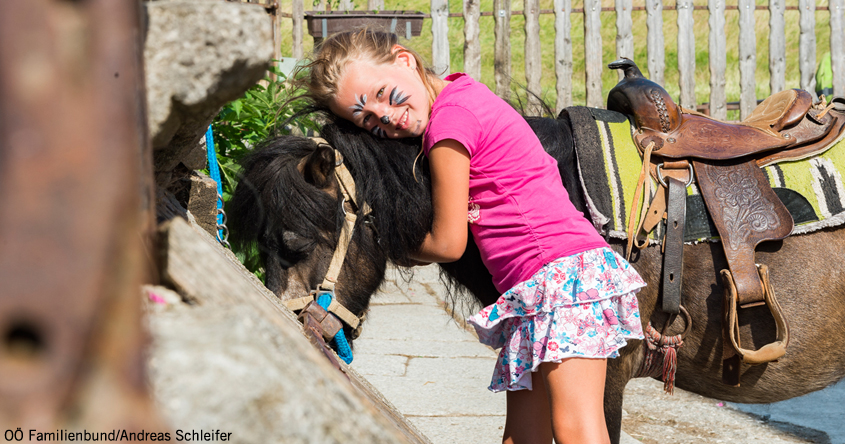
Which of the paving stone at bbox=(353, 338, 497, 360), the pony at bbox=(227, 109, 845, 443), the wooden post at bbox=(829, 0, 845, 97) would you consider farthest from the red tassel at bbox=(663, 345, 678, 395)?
the wooden post at bbox=(829, 0, 845, 97)

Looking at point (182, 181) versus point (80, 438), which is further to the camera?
point (182, 181)

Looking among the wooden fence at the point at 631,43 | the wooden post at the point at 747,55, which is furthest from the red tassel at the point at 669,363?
the wooden post at the point at 747,55

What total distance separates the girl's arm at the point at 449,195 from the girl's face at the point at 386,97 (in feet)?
0.53

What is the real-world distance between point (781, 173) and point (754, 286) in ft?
1.35

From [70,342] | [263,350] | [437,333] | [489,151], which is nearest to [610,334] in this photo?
[489,151]

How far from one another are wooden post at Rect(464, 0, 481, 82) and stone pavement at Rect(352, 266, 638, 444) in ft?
7.14

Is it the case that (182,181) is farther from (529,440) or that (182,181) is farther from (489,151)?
(529,440)

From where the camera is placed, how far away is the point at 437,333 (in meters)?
4.18

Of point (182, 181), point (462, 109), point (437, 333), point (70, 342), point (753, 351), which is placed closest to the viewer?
point (70, 342)

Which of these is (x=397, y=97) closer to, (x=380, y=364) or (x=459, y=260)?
(x=459, y=260)

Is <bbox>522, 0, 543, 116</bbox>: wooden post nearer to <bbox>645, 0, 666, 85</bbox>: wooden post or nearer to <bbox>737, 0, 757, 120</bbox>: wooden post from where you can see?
<bbox>645, 0, 666, 85</bbox>: wooden post

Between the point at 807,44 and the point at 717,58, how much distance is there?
1.02 metres

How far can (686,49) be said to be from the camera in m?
5.92

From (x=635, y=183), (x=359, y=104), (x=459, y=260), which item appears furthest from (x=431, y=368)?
(x=359, y=104)
